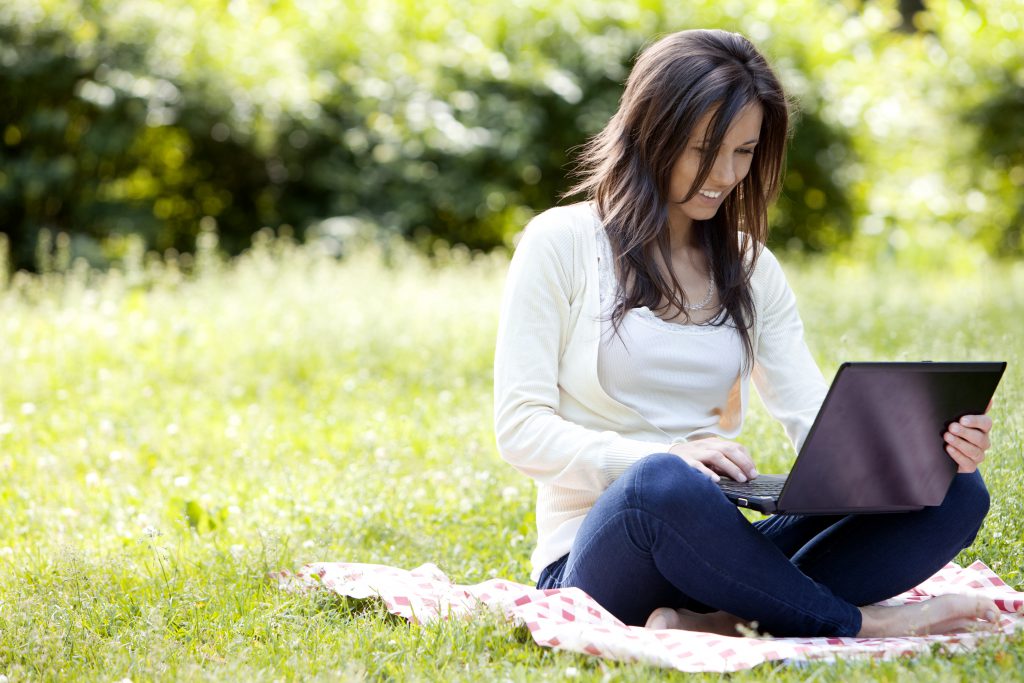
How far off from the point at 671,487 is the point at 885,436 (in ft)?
1.49

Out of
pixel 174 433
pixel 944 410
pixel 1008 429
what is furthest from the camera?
pixel 174 433

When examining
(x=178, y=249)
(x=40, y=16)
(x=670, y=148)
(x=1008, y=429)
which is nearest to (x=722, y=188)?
(x=670, y=148)

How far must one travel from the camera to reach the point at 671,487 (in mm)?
2527

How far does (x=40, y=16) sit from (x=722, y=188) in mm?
7366

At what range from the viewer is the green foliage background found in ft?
30.4

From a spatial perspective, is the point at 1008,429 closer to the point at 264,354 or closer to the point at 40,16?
the point at 264,354

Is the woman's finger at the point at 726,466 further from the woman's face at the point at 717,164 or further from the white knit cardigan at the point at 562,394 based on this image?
the woman's face at the point at 717,164

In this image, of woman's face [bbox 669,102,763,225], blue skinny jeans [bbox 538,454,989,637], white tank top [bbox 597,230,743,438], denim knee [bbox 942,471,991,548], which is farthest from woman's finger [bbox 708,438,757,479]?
woman's face [bbox 669,102,763,225]

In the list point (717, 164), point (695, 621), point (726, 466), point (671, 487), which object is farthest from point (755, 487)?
point (717, 164)

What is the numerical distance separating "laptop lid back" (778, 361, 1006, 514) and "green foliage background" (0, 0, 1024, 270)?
7317 mm

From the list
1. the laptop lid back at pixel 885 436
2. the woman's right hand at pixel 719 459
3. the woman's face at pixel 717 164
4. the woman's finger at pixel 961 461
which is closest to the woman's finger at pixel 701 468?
the woman's right hand at pixel 719 459

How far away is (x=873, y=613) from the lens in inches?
109

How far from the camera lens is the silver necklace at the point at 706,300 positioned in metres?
3.05

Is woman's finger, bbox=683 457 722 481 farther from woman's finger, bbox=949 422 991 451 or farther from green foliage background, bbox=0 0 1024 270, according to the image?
green foliage background, bbox=0 0 1024 270
